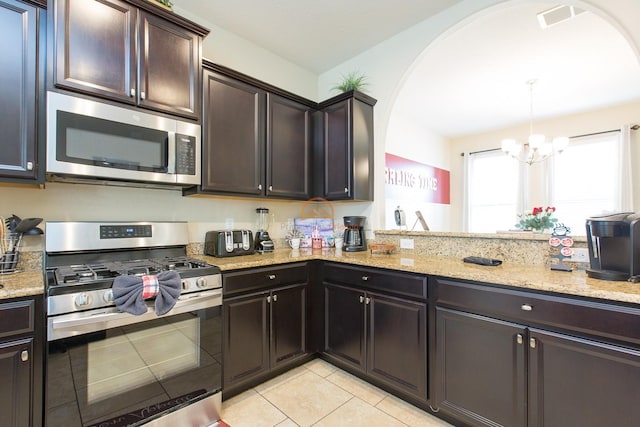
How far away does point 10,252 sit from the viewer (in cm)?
156

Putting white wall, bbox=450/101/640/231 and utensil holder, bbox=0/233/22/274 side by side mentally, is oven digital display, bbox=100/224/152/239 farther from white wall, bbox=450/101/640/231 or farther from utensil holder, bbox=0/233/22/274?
white wall, bbox=450/101/640/231

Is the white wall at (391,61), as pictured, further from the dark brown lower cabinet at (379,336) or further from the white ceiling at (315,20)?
the dark brown lower cabinet at (379,336)

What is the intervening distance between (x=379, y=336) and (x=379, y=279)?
39 cm

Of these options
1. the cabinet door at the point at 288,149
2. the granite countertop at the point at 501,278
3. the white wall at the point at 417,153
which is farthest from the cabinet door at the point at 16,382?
the white wall at the point at 417,153

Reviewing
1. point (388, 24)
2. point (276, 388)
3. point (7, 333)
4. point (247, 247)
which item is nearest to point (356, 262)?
point (247, 247)

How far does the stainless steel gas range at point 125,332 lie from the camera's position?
1267 millimetres

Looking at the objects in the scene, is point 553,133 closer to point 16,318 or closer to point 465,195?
point 465,195

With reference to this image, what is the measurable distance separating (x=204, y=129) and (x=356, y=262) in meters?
1.44

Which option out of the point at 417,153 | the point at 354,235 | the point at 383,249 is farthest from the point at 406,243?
the point at 417,153

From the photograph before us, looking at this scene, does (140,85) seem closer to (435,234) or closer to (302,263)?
(302,263)

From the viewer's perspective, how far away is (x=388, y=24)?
8.20 ft

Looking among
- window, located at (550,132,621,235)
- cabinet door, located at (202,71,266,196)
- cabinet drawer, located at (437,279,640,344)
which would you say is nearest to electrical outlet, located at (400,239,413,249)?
cabinet drawer, located at (437,279,640,344)

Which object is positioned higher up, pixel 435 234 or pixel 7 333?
pixel 435 234

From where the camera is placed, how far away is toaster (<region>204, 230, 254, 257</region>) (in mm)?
2197
